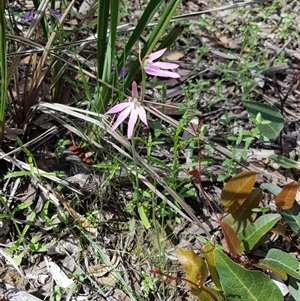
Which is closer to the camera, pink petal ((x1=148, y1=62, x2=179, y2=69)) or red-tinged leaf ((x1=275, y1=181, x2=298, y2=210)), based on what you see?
pink petal ((x1=148, y1=62, x2=179, y2=69))

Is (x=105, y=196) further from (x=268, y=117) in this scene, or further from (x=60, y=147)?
(x=268, y=117)

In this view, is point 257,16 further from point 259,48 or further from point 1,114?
point 1,114

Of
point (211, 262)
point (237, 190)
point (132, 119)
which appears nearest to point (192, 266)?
point (211, 262)

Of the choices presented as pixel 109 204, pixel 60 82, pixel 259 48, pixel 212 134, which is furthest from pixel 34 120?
pixel 259 48

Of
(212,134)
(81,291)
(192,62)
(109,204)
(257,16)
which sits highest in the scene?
(257,16)

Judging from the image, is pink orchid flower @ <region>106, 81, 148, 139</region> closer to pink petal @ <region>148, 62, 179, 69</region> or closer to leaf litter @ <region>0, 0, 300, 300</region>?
pink petal @ <region>148, 62, 179, 69</region>

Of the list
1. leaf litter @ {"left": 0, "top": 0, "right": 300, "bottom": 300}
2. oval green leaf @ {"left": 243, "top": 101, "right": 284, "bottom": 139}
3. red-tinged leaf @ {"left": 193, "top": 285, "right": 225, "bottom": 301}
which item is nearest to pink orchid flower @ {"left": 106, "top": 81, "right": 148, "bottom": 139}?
leaf litter @ {"left": 0, "top": 0, "right": 300, "bottom": 300}
